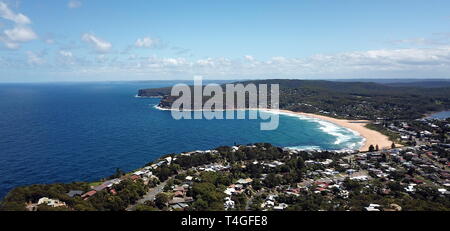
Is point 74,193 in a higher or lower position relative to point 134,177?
lower

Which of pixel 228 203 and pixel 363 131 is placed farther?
pixel 363 131

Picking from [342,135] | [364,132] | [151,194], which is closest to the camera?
[151,194]

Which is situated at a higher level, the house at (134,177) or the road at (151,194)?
the house at (134,177)

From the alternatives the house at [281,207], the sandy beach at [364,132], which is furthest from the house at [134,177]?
the sandy beach at [364,132]

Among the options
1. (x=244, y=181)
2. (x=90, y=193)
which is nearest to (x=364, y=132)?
(x=244, y=181)

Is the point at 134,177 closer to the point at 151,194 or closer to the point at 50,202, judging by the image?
the point at 151,194

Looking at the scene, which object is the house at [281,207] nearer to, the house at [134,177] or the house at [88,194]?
the house at [134,177]

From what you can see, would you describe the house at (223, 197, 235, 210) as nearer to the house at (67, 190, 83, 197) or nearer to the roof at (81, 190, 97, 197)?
the roof at (81, 190, 97, 197)
